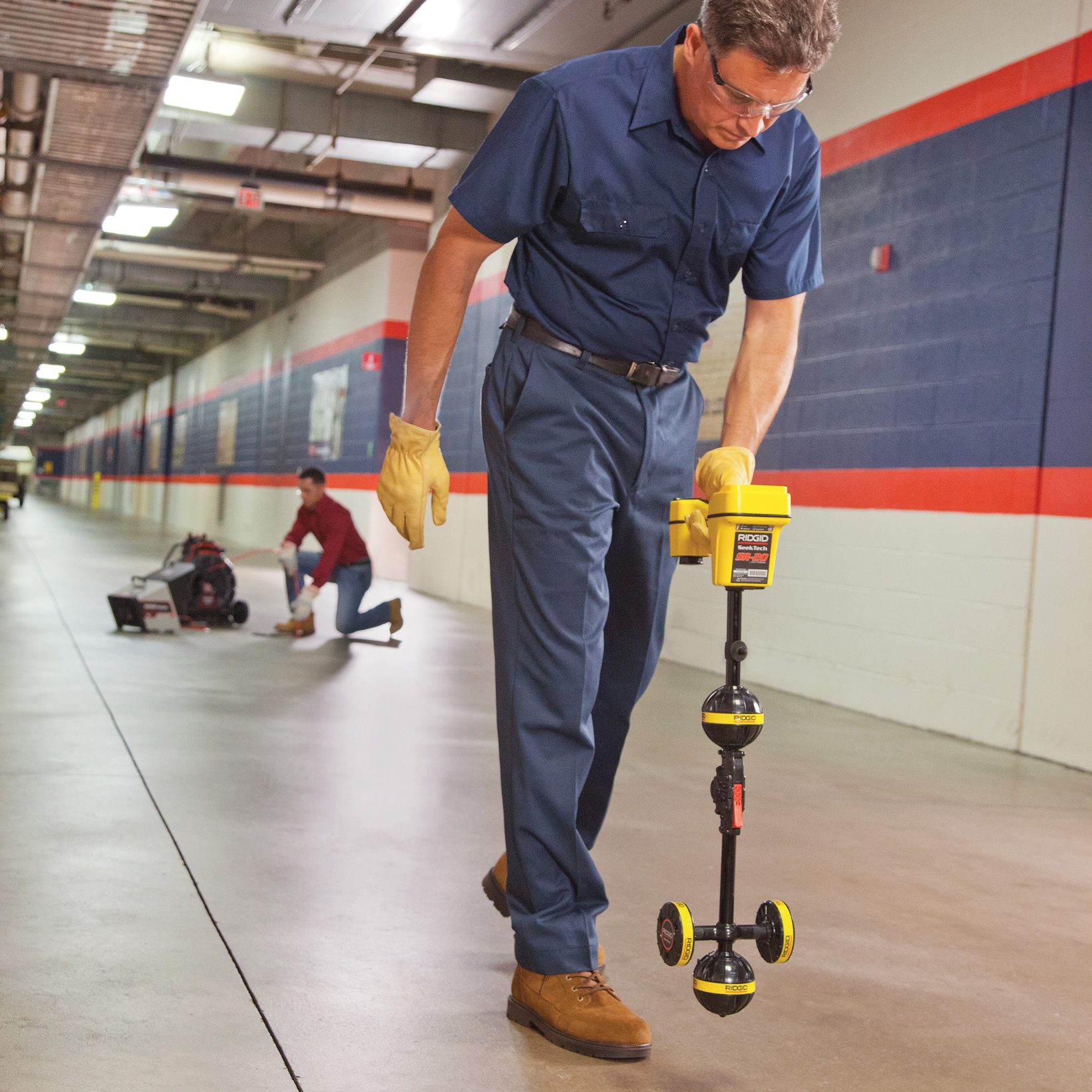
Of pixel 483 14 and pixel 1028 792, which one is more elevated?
pixel 483 14

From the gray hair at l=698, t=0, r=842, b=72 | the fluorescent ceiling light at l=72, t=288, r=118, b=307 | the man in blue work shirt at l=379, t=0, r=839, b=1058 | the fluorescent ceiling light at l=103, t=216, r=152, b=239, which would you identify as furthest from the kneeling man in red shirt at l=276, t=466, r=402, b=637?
the fluorescent ceiling light at l=72, t=288, r=118, b=307

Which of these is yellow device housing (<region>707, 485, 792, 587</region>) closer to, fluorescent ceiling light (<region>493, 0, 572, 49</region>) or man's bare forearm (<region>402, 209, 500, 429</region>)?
man's bare forearm (<region>402, 209, 500, 429</region>)

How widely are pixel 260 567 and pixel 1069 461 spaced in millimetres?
10459


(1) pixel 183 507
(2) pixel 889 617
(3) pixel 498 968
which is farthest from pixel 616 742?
(1) pixel 183 507

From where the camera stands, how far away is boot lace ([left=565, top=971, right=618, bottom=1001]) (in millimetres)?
1820

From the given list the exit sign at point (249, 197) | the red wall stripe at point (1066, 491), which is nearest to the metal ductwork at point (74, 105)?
the exit sign at point (249, 197)

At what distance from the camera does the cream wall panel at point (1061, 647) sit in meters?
4.50

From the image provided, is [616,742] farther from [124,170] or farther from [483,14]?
[124,170]

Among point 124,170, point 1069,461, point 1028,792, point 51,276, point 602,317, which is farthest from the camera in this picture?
point 51,276

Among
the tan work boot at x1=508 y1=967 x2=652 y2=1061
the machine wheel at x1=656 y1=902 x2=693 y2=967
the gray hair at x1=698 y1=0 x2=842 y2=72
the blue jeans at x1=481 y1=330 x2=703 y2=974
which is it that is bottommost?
the tan work boot at x1=508 y1=967 x2=652 y2=1061

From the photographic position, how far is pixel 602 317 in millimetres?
1849

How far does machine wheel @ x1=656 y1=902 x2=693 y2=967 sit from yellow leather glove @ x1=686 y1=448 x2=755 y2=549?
1.65 feet

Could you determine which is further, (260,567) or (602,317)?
(260,567)

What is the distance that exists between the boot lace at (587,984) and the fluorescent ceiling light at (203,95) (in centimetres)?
823
